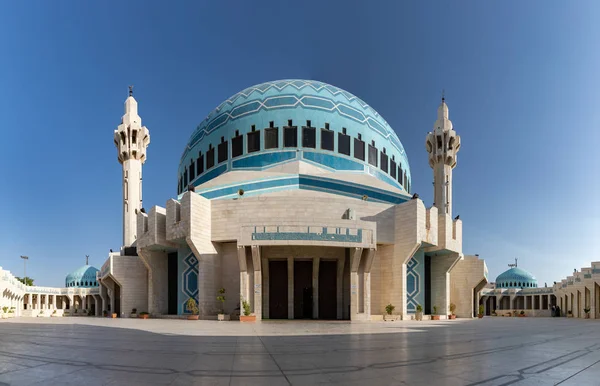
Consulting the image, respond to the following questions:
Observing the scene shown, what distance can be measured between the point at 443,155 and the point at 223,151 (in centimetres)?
1742

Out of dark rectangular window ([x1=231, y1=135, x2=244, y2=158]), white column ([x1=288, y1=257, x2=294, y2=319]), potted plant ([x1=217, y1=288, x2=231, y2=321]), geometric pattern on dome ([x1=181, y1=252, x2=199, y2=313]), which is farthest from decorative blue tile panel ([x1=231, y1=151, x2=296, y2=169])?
potted plant ([x1=217, y1=288, x2=231, y2=321])

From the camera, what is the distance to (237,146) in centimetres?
3659

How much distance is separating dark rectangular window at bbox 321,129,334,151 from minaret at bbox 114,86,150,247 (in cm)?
1423

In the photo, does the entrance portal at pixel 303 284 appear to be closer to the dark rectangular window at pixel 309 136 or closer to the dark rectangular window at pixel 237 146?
the dark rectangular window at pixel 309 136

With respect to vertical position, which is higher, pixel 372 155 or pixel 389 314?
pixel 372 155

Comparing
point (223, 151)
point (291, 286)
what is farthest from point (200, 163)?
point (291, 286)

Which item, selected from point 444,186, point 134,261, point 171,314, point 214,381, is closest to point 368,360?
point 214,381

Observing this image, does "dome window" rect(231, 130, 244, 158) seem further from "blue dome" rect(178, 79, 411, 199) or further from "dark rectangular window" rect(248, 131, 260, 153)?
"dark rectangular window" rect(248, 131, 260, 153)

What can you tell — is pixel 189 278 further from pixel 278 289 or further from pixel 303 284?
pixel 303 284

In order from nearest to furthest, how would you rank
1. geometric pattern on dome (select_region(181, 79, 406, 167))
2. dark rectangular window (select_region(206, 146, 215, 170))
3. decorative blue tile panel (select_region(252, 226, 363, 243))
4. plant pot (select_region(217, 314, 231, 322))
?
decorative blue tile panel (select_region(252, 226, 363, 243))
plant pot (select_region(217, 314, 231, 322))
geometric pattern on dome (select_region(181, 79, 406, 167))
dark rectangular window (select_region(206, 146, 215, 170))

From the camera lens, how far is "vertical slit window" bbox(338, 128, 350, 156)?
36.3m

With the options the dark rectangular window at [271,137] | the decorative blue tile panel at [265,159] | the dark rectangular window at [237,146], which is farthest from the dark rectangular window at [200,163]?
the dark rectangular window at [271,137]

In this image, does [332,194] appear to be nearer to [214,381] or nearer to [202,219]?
[202,219]

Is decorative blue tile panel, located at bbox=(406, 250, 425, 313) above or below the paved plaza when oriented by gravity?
below
